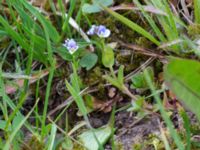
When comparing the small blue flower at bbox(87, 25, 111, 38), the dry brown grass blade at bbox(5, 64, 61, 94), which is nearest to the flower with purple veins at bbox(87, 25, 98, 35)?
the small blue flower at bbox(87, 25, 111, 38)

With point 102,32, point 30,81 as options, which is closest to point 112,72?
point 102,32

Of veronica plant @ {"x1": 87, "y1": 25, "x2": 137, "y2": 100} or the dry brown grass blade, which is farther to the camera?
the dry brown grass blade

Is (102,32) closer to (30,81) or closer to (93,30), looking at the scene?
(93,30)

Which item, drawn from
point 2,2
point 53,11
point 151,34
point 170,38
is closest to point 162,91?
point 170,38

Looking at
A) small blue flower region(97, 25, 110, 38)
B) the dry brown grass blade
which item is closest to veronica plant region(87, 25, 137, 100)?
small blue flower region(97, 25, 110, 38)

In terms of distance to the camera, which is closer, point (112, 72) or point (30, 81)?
point (112, 72)

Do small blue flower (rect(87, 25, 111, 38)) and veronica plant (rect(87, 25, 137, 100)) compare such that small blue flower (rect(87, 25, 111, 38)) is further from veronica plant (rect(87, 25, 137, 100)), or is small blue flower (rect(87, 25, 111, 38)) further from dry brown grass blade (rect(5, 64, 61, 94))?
dry brown grass blade (rect(5, 64, 61, 94))

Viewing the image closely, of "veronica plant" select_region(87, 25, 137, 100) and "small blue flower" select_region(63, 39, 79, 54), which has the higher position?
"small blue flower" select_region(63, 39, 79, 54)

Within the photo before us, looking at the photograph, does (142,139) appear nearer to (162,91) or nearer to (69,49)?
(162,91)

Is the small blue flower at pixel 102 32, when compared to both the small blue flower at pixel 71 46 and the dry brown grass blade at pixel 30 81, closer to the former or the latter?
the small blue flower at pixel 71 46

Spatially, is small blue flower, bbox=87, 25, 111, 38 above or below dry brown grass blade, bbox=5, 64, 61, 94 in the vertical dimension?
above
